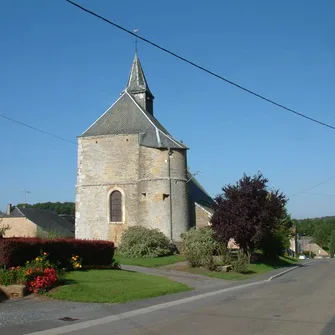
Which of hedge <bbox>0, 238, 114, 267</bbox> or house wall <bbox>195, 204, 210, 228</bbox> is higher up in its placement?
house wall <bbox>195, 204, 210, 228</bbox>

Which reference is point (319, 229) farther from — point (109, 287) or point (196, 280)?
point (109, 287)

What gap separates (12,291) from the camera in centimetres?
1418

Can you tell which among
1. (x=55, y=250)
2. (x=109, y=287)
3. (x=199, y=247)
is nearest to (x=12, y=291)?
(x=109, y=287)

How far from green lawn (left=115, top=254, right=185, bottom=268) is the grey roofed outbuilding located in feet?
Answer: 34.9

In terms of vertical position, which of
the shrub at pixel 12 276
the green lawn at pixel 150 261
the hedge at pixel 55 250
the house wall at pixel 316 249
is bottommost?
the house wall at pixel 316 249

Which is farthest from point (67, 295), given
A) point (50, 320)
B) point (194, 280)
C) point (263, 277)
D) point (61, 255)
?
point (263, 277)

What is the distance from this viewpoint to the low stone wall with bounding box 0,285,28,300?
14051 millimetres

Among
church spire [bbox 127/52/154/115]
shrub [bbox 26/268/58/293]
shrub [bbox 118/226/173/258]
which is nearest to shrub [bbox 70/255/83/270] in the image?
shrub [bbox 26/268/58/293]

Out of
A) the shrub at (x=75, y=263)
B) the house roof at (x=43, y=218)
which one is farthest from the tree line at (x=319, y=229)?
the shrub at (x=75, y=263)

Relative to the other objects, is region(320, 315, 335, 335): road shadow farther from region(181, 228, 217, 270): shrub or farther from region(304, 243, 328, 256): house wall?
region(304, 243, 328, 256): house wall

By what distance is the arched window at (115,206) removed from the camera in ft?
135

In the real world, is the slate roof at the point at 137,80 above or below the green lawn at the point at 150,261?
above

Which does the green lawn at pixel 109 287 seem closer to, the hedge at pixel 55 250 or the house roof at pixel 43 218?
the hedge at pixel 55 250

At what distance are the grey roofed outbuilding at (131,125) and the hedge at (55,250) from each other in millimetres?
17993
